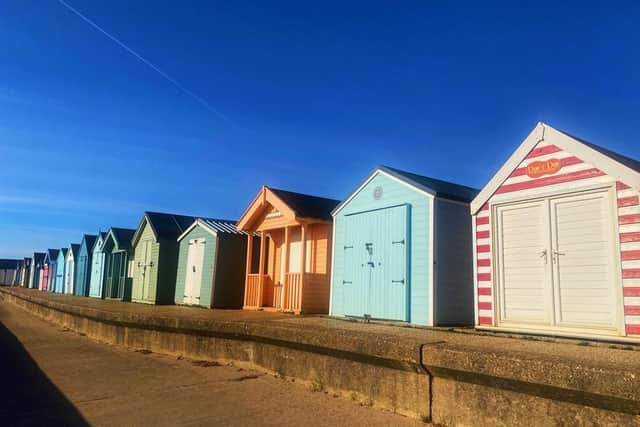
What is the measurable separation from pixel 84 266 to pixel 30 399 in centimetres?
2629

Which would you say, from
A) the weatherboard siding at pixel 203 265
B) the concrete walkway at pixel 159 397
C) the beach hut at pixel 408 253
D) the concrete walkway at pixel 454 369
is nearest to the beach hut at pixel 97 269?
the weatherboard siding at pixel 203 265

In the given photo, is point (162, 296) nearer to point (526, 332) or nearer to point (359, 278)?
point (359, 278)

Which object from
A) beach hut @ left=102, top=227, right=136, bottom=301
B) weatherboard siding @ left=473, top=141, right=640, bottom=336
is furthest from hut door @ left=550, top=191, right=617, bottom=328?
beach hut @ left=102, top=227, right=136, bottom=301

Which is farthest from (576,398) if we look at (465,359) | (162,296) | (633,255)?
(162,296)

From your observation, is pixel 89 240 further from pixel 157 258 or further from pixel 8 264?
pixel 8 264

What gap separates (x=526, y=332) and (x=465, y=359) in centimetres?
357

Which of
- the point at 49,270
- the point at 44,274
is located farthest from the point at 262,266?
the point at 44,274

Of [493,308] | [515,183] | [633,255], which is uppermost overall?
[515,183]

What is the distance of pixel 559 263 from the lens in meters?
7.89

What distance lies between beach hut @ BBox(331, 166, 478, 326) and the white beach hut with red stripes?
119cm

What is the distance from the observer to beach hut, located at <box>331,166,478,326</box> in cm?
1016

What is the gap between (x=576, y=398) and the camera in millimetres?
4254

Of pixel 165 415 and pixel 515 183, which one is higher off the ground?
pixel 515 183

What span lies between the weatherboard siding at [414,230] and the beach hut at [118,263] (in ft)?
49.0
